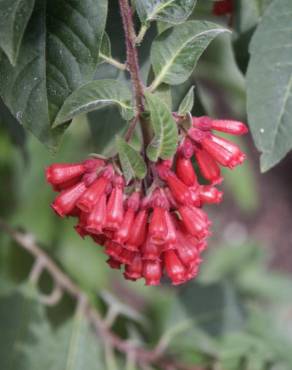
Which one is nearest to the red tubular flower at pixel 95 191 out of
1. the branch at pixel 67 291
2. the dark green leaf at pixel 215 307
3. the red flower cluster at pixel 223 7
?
the red flower cluster at pixel 223 7

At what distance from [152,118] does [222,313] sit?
179cm

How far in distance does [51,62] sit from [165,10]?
25 centimetres

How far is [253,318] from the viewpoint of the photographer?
313cm

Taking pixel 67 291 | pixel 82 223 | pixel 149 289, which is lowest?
pixel 149 289

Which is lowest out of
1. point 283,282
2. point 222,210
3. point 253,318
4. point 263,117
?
point 222,210

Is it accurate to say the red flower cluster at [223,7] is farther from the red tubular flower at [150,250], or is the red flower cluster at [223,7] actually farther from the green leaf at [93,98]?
the red tubular flower at [150,250]

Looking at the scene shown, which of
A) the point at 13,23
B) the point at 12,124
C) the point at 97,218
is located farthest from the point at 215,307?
the point at 13,23

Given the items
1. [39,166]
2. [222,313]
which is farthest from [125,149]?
[39,166]

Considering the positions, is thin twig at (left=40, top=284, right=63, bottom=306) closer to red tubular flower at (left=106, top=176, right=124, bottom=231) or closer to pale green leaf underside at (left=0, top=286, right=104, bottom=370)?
pale green leaf underside at (left=0, top=286, right=104, bottom=370)

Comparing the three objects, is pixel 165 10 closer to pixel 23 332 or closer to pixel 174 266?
pixel 174 266

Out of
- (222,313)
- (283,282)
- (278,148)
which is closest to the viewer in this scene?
(278,148)

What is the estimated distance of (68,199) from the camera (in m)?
1.55

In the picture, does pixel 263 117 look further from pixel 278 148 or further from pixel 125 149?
pixel 125 149

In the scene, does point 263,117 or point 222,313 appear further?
point 222,313
